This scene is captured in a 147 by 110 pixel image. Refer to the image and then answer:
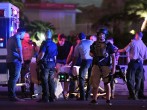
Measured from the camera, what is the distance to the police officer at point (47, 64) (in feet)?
38.9

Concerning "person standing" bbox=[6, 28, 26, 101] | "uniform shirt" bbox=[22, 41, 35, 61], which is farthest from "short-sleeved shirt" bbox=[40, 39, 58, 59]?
"uniform shirt" bbox=[22, 41, 35, 61]

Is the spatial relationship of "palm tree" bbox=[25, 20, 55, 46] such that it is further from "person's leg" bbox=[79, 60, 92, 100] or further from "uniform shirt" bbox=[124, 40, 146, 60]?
"person's leg" bbox=[79, 60, 92, 100]

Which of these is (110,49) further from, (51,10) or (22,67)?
(51,10)

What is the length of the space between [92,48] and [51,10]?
96.8 feet

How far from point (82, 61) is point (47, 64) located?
1.00 metres

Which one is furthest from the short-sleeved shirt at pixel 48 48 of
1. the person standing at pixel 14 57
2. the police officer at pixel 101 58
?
the police officer at pixel 101 58

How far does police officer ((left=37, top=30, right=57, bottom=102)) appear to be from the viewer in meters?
11.9

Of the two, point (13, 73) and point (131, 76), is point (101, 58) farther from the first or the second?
point (13, 73)

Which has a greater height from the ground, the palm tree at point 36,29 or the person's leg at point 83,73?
the palm tree at point 36,29

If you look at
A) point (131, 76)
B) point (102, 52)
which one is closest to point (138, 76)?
point (131, 76)

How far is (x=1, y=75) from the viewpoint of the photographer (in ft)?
48.5

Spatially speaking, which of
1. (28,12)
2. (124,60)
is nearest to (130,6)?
(28,12)

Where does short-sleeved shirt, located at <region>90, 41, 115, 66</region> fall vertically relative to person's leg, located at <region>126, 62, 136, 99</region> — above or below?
above

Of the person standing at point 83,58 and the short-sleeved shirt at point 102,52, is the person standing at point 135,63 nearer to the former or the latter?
the person standing at point 83,58
